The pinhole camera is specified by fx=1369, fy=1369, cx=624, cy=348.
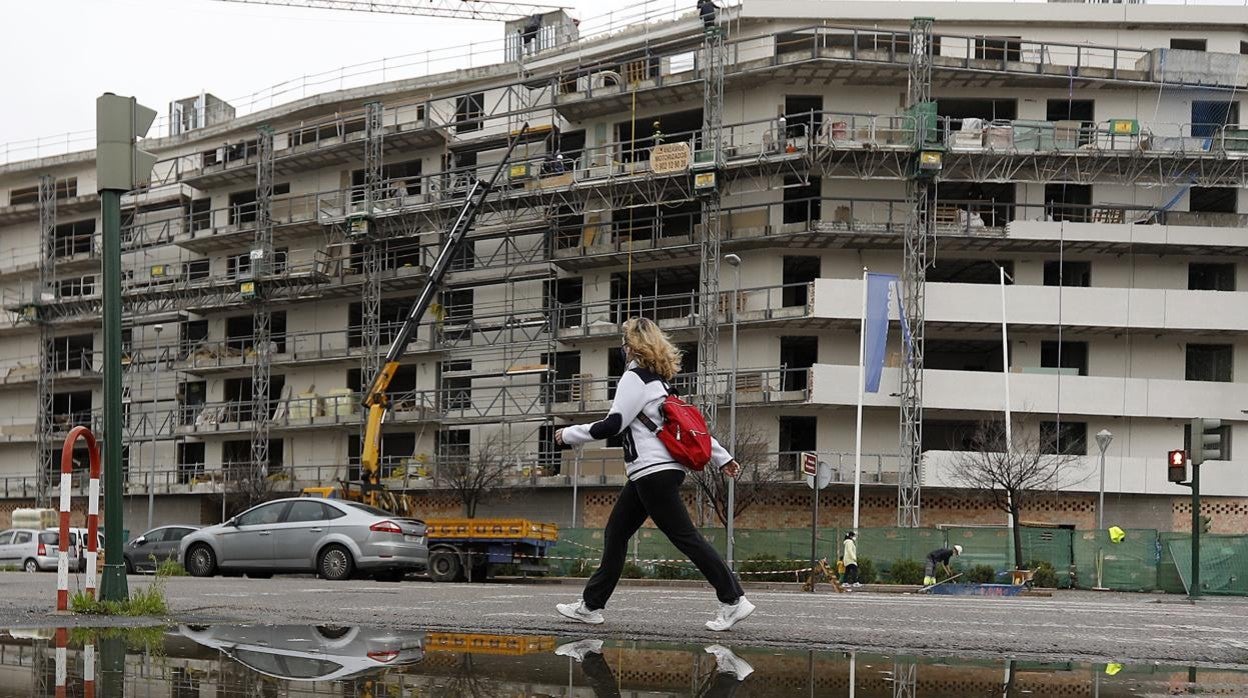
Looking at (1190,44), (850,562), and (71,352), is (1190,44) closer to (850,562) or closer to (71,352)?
(850,562)

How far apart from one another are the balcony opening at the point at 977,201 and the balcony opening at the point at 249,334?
83.6 ft

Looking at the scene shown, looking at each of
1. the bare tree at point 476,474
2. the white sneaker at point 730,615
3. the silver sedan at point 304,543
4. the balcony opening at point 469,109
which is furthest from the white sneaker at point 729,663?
the balcony opening at point 469,109

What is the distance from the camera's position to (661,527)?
329 inches

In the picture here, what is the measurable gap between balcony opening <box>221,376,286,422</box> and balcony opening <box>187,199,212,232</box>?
6.75 meters

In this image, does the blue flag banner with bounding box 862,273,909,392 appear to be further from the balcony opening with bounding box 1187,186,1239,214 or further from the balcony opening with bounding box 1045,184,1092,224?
the balcony opening with bounding box 1187,186,1239,214

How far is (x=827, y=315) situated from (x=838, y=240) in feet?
9.43

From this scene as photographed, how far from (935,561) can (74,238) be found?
147 feet

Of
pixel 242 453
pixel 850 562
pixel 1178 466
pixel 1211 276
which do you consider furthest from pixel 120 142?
pixel 242 453

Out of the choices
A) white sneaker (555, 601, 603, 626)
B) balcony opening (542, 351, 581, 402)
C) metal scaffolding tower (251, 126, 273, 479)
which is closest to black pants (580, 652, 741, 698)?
white sneaker (555, 601, 603, 626)

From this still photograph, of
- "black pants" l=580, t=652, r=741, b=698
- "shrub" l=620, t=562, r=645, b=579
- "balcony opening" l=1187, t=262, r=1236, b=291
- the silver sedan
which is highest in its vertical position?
"balcony opening" l=1187, t=262, r=1236, b=291

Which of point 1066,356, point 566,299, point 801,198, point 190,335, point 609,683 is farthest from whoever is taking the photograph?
point 190,335

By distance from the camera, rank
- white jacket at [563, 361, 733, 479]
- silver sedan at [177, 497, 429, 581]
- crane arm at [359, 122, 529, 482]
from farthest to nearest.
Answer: crane arm at [359, 122, 529, 482] < silver sedan at [177, 497, 429, 581] < white jacket at [563, 361, 733, 479]

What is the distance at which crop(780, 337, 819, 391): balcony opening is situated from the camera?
43.8 meters

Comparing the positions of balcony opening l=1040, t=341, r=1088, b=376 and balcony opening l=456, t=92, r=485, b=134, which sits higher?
balcony opening l=456, t=92, r=485, b=134
